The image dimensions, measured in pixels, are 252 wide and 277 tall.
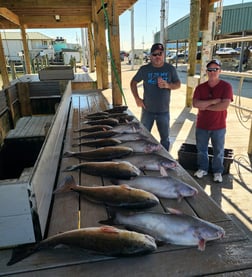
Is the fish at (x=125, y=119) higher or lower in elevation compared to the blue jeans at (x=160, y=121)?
higher

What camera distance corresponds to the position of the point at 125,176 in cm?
208

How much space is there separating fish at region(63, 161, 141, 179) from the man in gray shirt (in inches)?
71.2

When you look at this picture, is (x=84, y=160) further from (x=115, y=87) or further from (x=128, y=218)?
(x=115, y=87)

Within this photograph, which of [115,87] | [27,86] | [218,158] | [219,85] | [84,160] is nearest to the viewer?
[84,160]

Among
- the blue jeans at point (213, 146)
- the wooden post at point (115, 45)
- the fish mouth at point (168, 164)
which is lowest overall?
the blue jeans at point (213, 146)

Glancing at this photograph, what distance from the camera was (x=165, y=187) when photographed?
1.93 metres

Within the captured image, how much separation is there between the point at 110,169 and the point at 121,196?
0.44 meters

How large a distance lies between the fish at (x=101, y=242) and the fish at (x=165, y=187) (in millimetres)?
504

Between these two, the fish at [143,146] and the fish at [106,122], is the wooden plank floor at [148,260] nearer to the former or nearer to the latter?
the fish at [143,146]

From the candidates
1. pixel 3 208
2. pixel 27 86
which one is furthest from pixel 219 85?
pixel 27 86

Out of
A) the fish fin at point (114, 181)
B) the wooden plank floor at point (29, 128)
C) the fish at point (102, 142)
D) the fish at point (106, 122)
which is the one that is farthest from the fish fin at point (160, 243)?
the wooden plank floor at point (29, 128)

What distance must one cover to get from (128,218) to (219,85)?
8.05ft

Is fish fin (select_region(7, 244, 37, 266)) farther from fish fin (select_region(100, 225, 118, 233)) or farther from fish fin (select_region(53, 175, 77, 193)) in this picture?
fish fin (select_region(53, 175, 77, 193))

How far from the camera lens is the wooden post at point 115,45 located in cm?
462
